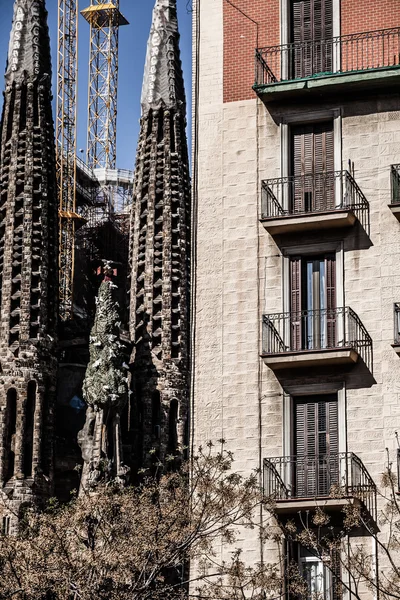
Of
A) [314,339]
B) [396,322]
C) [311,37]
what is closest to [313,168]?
[311,37]

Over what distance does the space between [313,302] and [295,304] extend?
359 mm

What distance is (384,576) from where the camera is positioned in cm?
3262

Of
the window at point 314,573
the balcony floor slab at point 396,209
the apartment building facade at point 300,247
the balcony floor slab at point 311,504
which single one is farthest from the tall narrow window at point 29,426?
the balcony floor slab at point 311,504

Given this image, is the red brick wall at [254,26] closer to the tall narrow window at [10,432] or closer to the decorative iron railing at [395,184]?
the decorative iron railing at [395,184]

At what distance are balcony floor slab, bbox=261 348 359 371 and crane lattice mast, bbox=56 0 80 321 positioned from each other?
56.4 metres

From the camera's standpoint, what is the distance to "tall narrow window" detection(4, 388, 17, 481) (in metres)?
75.8

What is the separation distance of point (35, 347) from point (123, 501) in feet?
131

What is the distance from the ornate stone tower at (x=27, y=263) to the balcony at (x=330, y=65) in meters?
39.9

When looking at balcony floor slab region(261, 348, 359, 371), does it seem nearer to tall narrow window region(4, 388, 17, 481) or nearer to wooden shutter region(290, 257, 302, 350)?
wooden shutter region(290, 257, 302, 350)

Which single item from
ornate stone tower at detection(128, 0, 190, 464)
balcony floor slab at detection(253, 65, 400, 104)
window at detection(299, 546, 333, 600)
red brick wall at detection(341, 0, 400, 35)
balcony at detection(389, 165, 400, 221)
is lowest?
window at detection(299, 546, 333, 600)

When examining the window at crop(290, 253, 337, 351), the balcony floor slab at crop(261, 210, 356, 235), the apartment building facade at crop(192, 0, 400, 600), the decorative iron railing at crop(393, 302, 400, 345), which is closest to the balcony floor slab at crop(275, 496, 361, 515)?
the apartment building facade at crop(192, 0, 400, 600)

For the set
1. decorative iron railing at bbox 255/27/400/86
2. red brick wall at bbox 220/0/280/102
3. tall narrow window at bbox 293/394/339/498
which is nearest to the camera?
tall narrow window at bbox 293/394/339/498

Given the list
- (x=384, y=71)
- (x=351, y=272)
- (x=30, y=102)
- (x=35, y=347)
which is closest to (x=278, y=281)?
(x=351, y=272)

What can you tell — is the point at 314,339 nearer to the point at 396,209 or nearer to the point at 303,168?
the point at 396,209
